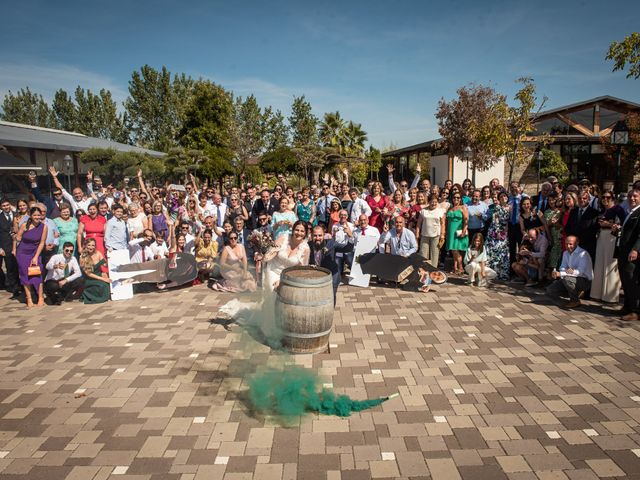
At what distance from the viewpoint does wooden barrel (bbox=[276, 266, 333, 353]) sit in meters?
5.32

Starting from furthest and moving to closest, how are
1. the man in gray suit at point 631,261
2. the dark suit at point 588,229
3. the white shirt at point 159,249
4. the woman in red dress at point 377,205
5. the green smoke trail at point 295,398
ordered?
the woman in red dress at point 377,205, the white shirt at point 159,249, the dark suit at point 588,229, the man in gray suit at point 631,261, the green smoke trail at point 295,398

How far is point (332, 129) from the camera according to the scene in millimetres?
43469

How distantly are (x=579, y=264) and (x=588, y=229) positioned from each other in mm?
653

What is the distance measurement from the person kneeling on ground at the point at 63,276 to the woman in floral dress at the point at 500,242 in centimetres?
810

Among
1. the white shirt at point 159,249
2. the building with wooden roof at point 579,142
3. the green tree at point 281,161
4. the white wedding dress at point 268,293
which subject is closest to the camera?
the white wedding dress at point 268,293

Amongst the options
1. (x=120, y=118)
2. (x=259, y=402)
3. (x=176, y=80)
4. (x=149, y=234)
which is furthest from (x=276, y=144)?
(x=259, y=402)

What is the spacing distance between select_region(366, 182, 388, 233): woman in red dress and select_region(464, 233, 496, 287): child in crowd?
6.82 feet

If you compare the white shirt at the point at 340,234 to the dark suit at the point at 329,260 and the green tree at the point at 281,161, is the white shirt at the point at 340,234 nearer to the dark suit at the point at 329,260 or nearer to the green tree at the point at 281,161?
the dark suit at the point at 329,260

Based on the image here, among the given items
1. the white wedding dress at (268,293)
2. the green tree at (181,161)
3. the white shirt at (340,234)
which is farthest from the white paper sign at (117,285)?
the green tree at (181,161)

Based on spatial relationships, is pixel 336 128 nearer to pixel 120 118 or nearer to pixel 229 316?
pixel 120 118

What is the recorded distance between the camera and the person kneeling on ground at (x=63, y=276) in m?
8.08

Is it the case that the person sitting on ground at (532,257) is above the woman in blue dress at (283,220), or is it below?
below

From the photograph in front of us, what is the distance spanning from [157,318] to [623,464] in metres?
6.23

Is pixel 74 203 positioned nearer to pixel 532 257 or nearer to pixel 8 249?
pixel 8 249
